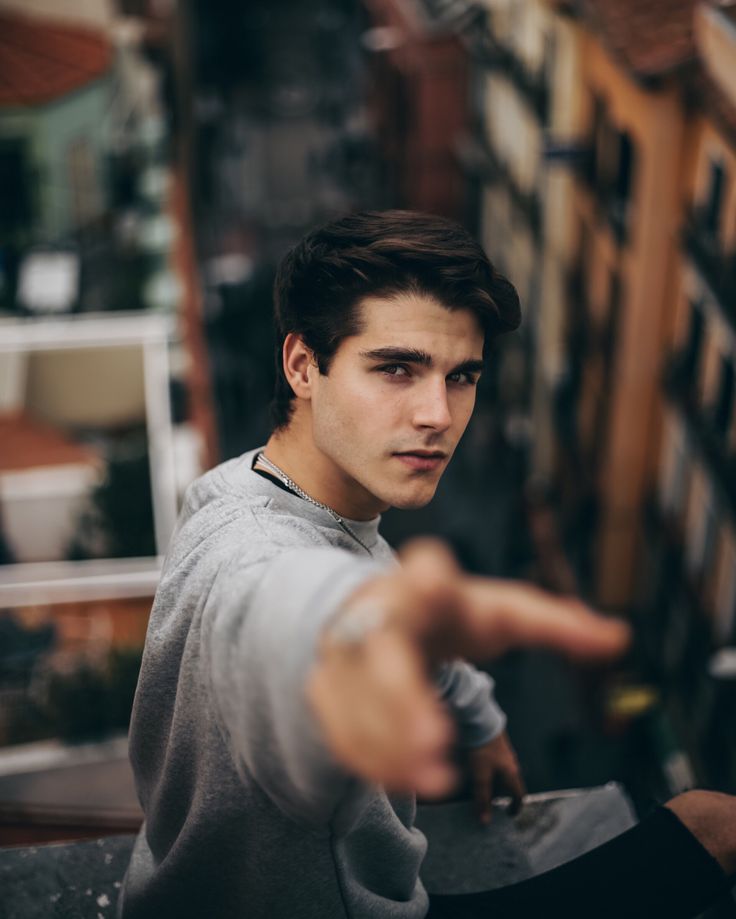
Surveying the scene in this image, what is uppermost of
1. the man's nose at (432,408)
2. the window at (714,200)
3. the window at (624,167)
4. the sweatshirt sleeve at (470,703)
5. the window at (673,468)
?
the window at (624,167)

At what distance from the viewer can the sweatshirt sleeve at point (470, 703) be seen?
13.9ft

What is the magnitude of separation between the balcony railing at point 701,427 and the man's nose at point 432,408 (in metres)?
13.1

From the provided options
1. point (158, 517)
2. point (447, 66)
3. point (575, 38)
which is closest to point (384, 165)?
point (447, 66)

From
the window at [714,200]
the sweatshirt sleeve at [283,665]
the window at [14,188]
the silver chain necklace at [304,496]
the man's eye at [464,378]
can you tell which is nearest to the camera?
the sweatshirt sleeve at [283,665]

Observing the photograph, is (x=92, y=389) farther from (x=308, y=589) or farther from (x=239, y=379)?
(x=308, y=589)

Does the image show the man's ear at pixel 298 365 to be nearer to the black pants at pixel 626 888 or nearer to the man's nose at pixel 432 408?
the man's nose at pixel 432 408

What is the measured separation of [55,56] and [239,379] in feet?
33.9

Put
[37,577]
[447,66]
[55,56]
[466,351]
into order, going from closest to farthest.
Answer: [466,351] < [37,577] < [55,56] < [447,66]

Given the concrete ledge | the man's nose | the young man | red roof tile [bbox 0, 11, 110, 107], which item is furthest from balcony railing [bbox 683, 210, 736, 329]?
the man's nose

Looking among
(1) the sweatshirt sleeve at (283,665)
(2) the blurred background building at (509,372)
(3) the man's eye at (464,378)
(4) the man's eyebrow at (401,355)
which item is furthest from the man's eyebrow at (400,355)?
(2) the blurred background building at (509,372)

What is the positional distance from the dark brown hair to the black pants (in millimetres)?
1917

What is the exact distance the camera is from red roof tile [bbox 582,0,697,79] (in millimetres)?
16047

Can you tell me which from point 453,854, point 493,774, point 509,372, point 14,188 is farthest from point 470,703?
point 509,372

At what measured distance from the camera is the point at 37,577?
14484mm
